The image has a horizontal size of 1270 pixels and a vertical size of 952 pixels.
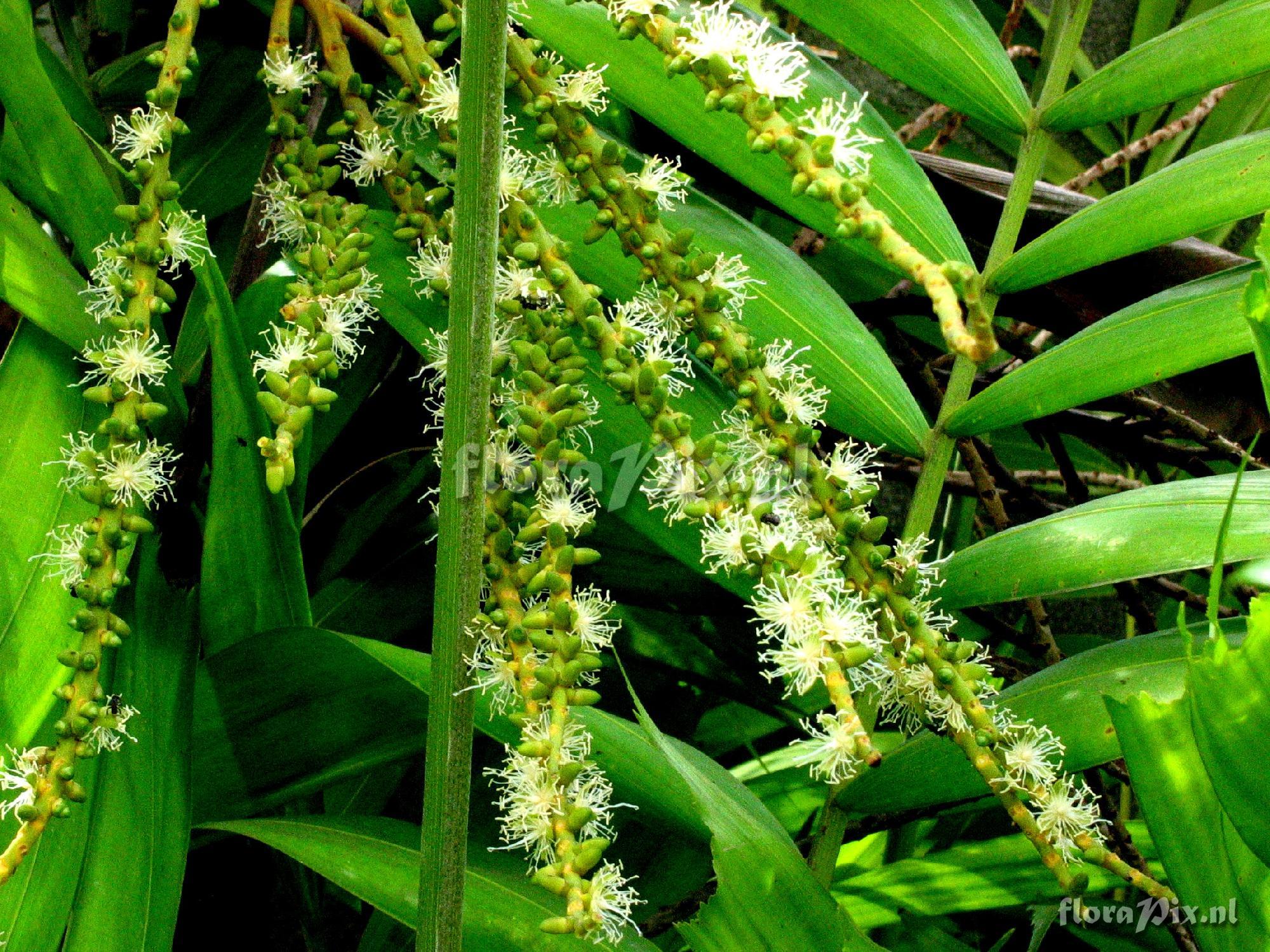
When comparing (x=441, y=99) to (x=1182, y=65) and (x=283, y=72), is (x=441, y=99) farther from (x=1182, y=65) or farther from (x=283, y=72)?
(x=1182, y=65)

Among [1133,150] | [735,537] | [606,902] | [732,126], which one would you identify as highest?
[1133,150]

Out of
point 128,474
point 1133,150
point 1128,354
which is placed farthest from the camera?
point 1133,150

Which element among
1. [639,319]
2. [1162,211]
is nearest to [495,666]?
[639,319]

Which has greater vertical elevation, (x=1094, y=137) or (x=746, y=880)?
(x=1094, y=137)

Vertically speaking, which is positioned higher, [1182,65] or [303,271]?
[1182,65]

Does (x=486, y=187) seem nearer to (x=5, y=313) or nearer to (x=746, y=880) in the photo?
(x=746, y=880)

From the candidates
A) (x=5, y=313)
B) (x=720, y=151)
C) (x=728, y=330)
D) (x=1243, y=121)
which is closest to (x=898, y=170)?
(x=720, y=151)

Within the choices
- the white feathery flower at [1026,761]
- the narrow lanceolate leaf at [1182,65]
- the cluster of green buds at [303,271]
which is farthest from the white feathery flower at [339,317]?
the narrow lanceolate leaf at [1182,65]
